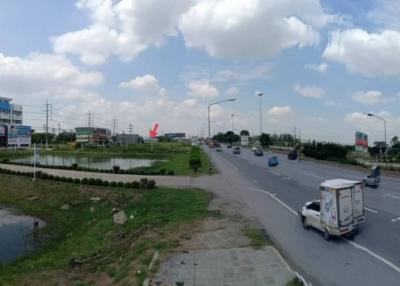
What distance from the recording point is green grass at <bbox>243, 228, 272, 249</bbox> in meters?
13.7

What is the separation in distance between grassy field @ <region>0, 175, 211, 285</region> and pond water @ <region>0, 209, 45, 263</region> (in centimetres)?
65

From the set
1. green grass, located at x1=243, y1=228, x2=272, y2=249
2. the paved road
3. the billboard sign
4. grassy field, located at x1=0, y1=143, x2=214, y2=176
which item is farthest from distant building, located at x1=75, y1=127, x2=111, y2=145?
green grass, located at x1=243, y1=228, x2=272, y2=249

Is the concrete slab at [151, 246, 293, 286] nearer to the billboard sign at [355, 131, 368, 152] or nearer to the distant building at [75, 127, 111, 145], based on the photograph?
the billboard sign at [355, 131, 368, 152]

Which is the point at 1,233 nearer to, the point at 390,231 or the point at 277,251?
the point at 277,251

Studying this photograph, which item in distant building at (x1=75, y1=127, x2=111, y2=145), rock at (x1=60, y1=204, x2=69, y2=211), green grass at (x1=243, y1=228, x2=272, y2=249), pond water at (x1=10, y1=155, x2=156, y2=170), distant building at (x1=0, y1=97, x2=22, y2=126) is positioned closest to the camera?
green grass at (x1=243, y1=228, x2=272, y2=249)

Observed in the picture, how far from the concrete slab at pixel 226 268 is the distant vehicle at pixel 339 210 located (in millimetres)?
3122

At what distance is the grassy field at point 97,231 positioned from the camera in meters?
13.0

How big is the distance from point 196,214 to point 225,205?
2999 mm

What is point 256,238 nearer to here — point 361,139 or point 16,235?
point 16,235

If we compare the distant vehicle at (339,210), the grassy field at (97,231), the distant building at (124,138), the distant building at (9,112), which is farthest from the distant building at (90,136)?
the distant vehicle at (339,210)

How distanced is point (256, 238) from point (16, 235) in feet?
42.0

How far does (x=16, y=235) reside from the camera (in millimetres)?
20406

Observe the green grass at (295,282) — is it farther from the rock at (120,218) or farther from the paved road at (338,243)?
the rock at (120,218)

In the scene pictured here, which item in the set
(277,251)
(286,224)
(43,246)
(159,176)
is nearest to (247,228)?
(286,224)
